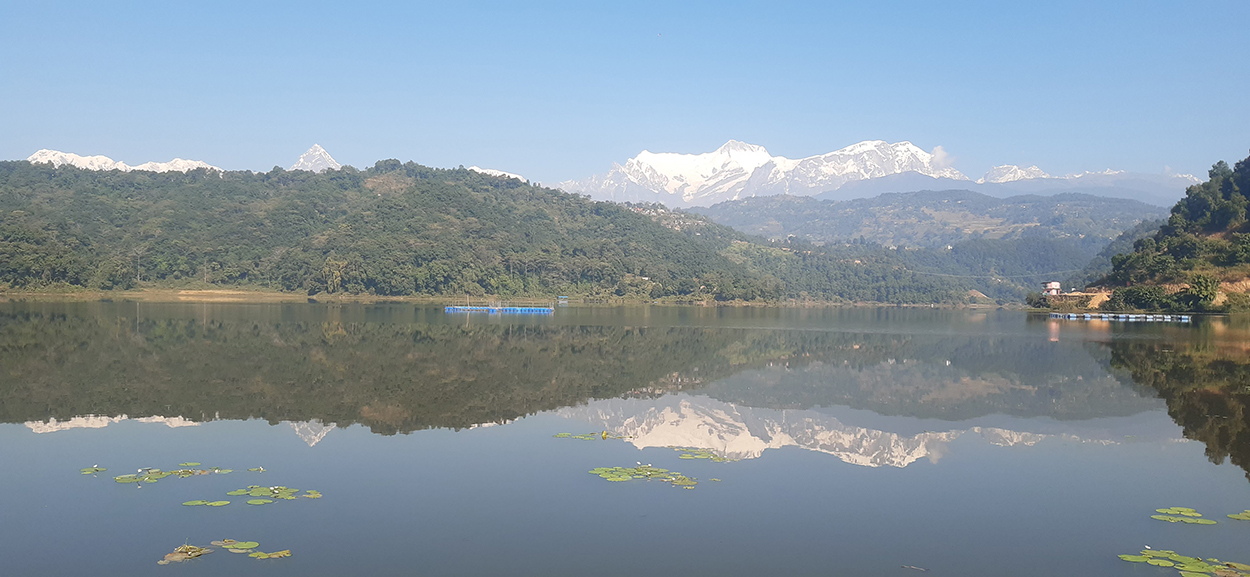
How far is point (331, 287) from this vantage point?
126312 millimetres

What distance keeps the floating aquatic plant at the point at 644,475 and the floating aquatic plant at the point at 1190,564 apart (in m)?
6.90

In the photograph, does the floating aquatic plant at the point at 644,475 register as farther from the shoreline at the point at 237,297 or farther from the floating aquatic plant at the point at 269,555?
the shoreline at the point at 237,297

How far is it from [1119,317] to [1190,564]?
9428 centimetres

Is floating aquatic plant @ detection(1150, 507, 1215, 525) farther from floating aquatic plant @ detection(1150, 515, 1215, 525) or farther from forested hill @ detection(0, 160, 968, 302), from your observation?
forested hill @ detection(0, 160, 968, 302)

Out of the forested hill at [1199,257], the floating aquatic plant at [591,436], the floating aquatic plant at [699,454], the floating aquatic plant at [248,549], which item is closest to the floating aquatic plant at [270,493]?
the floating aquatic plant at [248,549]

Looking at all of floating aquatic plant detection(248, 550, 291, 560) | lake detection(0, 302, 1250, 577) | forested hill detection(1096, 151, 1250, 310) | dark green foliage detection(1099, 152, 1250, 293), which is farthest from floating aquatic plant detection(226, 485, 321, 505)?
dark green foliage detection(1099, 152, 1250, 293)

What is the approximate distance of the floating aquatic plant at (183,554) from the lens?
37.1 ft

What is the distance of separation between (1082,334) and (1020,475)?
182 feet

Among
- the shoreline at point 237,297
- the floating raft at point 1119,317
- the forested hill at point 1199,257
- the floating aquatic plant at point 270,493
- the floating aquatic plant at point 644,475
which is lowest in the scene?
the floating aquatic plant at point 644,475

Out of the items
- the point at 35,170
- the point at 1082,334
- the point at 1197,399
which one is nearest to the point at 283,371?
the point at 1197,399

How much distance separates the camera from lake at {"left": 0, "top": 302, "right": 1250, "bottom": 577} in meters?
12.2

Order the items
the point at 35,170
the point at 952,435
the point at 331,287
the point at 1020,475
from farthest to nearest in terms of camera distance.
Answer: the point at 35,170, the point at 331,287, the point at 952,435, the point at 1020,475

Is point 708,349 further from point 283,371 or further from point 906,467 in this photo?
point 906,467

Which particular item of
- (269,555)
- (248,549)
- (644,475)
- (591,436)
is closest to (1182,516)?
(644,475)
